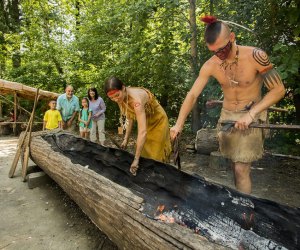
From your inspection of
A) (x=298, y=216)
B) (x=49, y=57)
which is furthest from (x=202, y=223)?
(x=49, y=57)

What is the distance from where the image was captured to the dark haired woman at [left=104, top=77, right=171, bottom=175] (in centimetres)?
302

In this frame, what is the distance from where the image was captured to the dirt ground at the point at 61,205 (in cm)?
318

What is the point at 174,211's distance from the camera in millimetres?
2881

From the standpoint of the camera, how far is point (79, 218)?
371 cm

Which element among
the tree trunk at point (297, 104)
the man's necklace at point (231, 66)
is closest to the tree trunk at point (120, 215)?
the man's necklace at point (231, 66)

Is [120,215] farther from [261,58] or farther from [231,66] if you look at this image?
[261,58]

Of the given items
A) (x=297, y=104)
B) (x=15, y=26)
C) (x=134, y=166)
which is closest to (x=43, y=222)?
(x=134, y=166)

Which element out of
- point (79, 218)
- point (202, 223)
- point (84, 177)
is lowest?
point (79, 218)

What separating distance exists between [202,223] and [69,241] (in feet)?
5.01

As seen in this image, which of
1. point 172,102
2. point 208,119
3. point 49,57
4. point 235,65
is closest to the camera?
point 235,65

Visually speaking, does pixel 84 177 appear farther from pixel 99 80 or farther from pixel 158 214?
pixel 99 80

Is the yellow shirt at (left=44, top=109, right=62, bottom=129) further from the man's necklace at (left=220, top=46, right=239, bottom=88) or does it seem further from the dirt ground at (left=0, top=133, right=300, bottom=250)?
the man's necklace at (left=220, top=46, right=239, bottom=88)

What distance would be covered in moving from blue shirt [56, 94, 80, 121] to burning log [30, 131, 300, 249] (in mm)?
3520

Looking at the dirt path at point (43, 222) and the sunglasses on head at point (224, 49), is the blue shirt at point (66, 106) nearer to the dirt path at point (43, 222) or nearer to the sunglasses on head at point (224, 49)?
the dirt path at point (43, 222)
